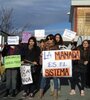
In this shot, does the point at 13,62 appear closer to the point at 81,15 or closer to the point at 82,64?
the point at 82,64

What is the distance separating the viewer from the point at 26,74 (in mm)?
15727

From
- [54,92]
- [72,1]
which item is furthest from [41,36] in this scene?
[72,1]

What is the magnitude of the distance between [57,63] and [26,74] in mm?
1143

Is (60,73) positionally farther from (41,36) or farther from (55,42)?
(41,36)

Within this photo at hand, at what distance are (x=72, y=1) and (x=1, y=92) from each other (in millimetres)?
27133

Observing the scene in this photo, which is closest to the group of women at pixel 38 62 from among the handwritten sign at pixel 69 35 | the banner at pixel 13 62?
the banner at pixel 13 62

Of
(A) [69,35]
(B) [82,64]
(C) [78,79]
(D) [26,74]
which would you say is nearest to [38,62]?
(D) [26,74]

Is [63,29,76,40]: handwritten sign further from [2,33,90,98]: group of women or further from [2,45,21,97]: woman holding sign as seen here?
[2,45,21,97]: woman holding sign

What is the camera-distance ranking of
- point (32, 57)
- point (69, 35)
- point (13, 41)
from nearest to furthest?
point (32, 57) → point (13, 41) → point (69, 35)

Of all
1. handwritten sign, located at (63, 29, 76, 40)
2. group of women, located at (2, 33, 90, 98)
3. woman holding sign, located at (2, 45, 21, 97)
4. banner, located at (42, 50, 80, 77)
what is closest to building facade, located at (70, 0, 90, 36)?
handwritten sign, located at (63, 29, 76, 40)

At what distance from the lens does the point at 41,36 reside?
61.8 feet

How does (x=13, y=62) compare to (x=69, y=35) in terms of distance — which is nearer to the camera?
(x=13, y=62)

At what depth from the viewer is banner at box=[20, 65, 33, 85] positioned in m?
15.6

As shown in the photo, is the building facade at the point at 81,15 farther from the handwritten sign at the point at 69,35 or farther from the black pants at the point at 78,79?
the black pants at the point at 78,79
